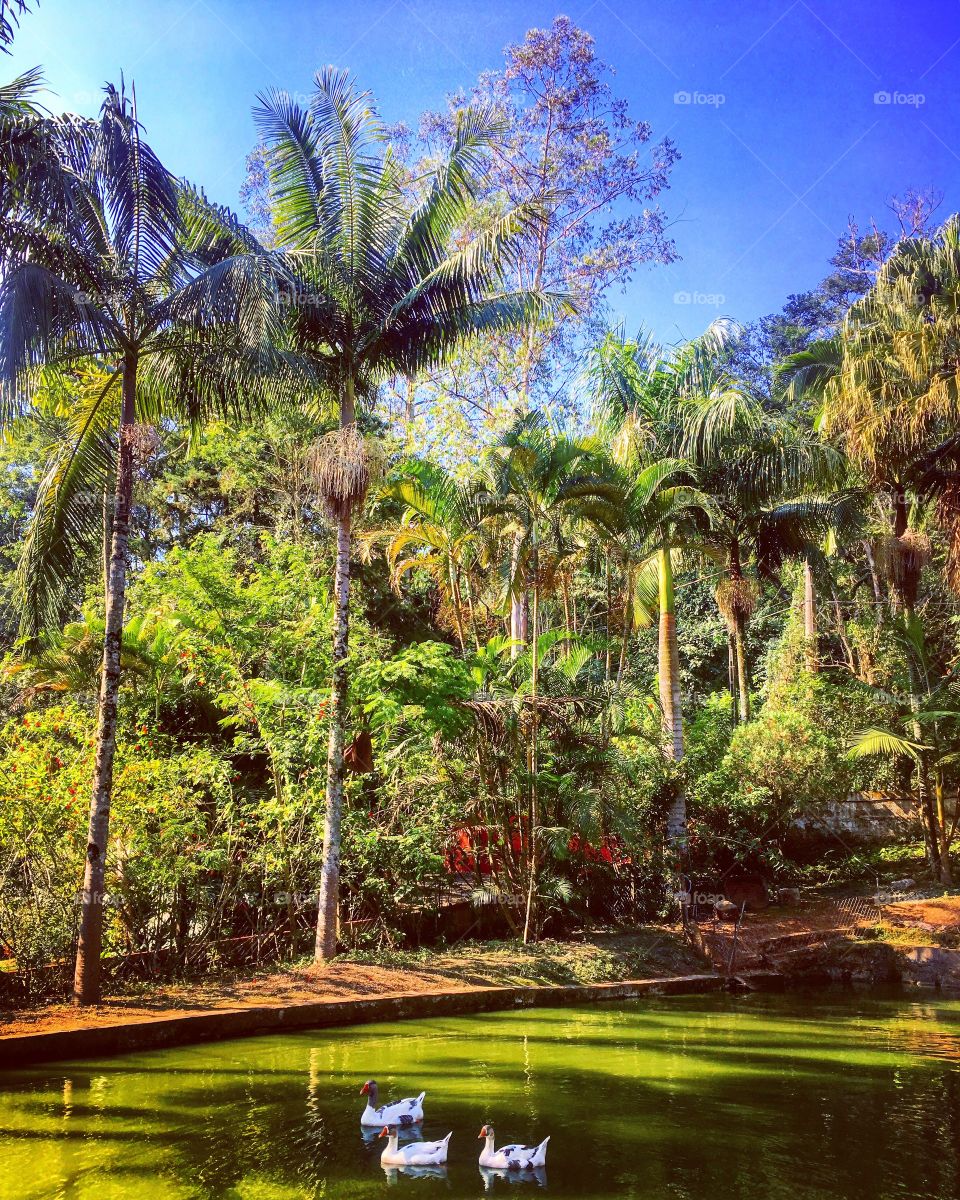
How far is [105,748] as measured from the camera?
35.4ft

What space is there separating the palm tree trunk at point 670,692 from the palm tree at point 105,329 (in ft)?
29.1

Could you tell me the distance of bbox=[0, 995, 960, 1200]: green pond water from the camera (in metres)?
6.29

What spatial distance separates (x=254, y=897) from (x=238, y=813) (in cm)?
106

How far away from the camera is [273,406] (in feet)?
46.2

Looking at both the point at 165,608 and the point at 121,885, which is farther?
the point at 165,608

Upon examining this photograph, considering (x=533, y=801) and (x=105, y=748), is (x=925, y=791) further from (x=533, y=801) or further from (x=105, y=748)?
(x=105, y=748)

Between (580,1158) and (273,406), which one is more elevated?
(273,406)

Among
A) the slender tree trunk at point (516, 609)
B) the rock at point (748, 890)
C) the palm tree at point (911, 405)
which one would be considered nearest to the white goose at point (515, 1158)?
the slender tree trunk at point (516, 609)

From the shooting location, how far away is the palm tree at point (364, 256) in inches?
540

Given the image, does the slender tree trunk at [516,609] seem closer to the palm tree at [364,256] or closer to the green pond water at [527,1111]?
the palm tree at [364,256]

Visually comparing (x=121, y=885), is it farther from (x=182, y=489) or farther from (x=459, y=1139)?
(x=182, y=489)

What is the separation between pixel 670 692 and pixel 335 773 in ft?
24.1

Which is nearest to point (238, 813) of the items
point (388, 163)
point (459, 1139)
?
point (459, 1139)

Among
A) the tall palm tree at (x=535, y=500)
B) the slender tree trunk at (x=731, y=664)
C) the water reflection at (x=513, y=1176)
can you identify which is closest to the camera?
the water reflection at (x=513, y=1176)
